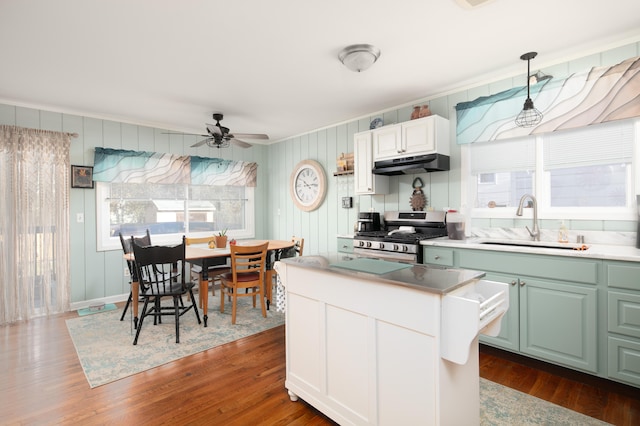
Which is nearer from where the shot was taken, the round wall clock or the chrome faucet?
the chrome faucet

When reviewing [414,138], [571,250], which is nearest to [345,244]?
[414,138]

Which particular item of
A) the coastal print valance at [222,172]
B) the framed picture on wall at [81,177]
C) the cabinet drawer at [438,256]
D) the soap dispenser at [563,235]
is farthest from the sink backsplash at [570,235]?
the framed picture on wall at [81,177]

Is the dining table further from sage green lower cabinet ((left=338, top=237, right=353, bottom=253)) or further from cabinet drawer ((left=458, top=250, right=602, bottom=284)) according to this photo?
cabinet drawer ((left=458, top=250, right=602, bottom=284))

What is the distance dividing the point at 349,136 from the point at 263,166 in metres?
2.06

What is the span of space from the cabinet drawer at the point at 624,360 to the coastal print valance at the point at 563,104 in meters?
1.57

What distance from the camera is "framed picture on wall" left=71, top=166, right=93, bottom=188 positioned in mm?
3988

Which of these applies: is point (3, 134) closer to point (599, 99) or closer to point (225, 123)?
point (225, 123)

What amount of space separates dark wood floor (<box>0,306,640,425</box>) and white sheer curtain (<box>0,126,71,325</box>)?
1.00 m

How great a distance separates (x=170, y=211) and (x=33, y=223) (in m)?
1.56

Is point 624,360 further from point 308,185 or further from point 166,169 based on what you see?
point 166,169

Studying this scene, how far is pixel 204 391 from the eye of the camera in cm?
221

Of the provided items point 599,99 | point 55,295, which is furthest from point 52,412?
point 599,99

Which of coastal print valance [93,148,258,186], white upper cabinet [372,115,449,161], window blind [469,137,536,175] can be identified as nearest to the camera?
window blind [469,137,536,175]

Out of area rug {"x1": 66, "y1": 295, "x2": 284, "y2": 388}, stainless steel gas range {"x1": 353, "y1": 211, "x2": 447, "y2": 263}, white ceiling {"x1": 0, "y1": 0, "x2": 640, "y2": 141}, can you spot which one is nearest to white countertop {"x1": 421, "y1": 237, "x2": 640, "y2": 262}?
stainless steel gas range {"x1": 353, "y1": 211, "x2": 447, "y2": 263}
